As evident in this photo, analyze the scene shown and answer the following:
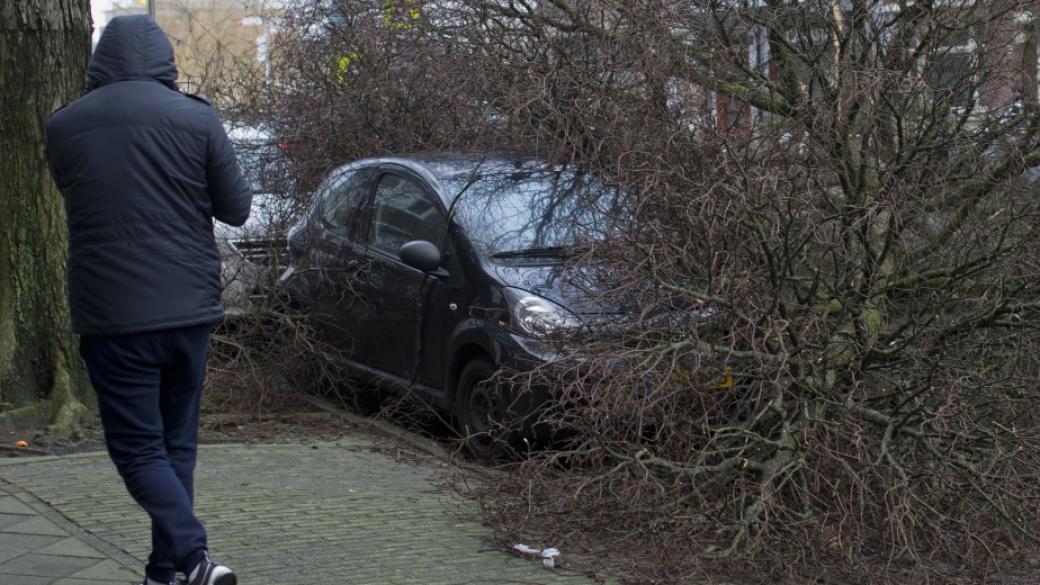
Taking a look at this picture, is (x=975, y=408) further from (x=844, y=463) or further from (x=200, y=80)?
(x=200, y=80)

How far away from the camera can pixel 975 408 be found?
5520mm

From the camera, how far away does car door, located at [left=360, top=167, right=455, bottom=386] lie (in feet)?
26.1

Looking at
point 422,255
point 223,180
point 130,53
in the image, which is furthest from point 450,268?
point 130,53

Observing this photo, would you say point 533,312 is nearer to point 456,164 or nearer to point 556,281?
A: point 556,281

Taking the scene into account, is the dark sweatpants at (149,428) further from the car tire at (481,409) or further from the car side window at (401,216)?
the car side window at (401,216)

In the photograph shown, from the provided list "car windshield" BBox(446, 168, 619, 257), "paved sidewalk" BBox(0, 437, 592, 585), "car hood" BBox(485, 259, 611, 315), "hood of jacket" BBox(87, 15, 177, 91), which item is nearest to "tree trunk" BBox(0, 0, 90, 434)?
"paved sidewalk" BBox(0, 437, 592, 585)

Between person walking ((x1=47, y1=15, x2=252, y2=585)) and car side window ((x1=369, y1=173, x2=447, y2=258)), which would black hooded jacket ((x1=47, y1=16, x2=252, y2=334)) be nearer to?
person walking ((x1=47, y1=15, x2=252, y2=585))

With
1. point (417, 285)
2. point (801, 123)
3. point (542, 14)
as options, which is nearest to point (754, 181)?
point (801, 123)

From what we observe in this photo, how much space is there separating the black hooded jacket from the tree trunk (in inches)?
116

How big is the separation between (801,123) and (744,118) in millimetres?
670

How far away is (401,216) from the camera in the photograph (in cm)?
834

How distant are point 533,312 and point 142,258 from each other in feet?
9.39

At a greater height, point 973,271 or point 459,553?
point 973,271

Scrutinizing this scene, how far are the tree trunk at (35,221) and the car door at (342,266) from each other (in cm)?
172
